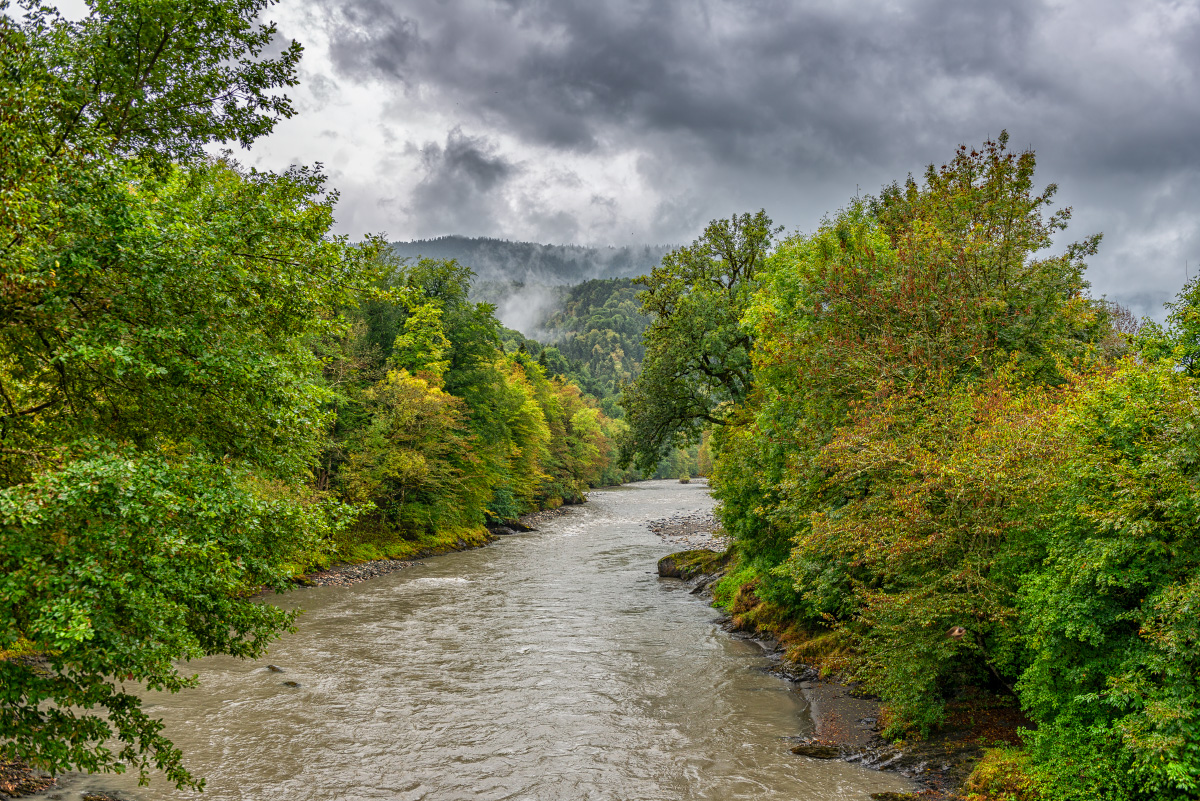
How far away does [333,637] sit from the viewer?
18000mm

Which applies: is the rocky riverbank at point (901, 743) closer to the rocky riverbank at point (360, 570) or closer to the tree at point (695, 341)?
Answer: the tree at point (695, 341)

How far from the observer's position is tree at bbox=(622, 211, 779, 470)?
2620cm

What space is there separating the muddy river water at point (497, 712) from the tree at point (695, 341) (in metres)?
8.24

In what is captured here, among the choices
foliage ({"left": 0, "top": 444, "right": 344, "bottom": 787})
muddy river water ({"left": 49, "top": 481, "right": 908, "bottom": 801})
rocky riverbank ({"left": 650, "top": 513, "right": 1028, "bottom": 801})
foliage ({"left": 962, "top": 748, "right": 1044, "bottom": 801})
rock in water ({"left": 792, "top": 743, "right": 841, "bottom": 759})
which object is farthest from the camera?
rock in water ({"left": 792, "top": 743, "right": 841, "bottom": 759})

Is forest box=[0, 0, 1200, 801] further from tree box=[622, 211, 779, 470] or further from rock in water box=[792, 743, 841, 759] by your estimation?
tree box=[622, 211, 779, 470]

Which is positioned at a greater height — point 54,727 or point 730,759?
point 54,727

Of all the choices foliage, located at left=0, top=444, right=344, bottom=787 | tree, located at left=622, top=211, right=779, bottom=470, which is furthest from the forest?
tree, located at left=622, top=211, right=779, bottom=470

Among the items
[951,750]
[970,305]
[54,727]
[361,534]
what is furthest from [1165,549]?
[361,534]

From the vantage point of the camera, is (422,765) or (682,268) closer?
(422,765)

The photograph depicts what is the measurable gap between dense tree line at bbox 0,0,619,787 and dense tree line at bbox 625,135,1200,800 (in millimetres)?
8516

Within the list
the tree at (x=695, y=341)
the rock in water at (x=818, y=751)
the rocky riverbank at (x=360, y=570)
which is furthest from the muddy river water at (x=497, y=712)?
the tree at (x=695, y=341)

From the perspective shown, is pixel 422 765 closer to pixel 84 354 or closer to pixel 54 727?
pixel 54 727

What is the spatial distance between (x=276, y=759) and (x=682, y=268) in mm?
24004

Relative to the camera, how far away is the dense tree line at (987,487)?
672 cm
